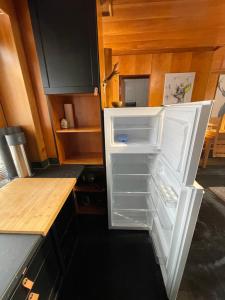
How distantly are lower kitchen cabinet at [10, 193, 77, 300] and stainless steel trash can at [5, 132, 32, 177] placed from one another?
54 centimetres

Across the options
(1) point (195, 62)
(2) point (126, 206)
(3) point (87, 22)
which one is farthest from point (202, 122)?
(1) point (195, 62)

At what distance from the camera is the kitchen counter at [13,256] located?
56cm

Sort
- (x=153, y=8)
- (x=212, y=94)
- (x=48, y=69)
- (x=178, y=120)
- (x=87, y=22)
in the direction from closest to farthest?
1. (x=178, y=120)
2. (x=87, y=22)
3. (x=48, y=69)
4. (x=153, y=8)
5. (x=212, y=94)

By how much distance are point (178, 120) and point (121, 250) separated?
1.50m

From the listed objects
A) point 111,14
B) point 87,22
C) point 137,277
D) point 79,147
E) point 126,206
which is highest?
point 111,14

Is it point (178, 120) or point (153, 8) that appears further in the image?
point (153, 8)

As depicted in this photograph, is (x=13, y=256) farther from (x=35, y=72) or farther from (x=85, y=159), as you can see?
(x=35, y=72)

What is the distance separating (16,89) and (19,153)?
2.02ft

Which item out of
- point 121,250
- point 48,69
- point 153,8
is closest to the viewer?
point 48,69

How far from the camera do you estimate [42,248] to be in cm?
96

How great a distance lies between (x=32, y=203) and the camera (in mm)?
981

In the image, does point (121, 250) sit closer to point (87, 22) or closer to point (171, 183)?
point (171, 183)

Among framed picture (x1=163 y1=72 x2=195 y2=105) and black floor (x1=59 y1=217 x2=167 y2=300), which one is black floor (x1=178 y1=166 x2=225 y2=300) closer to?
black floor (x1=59 y1=217 x2=167 y2=300)

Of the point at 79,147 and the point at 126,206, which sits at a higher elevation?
the point at 79,147
